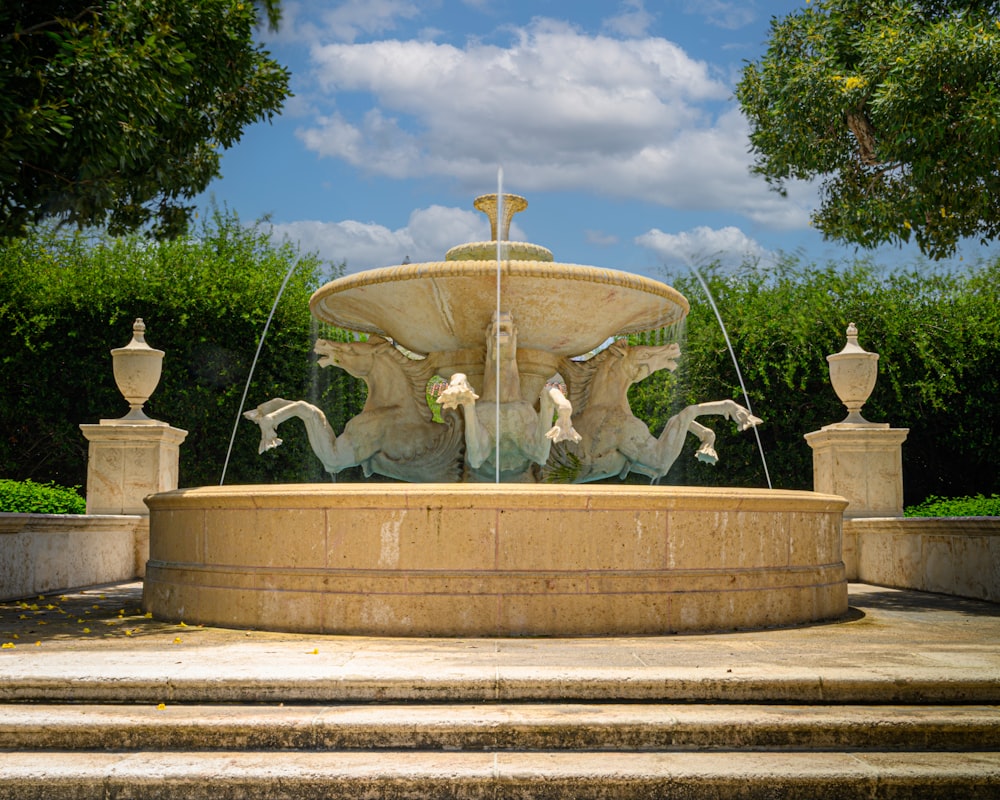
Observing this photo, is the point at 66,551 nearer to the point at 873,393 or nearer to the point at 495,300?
the point at 495,300

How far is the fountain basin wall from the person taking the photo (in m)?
6.35

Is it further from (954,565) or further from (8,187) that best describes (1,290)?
(954,565)

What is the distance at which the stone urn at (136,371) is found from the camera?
38.7 ft

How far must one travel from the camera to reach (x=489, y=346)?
8.63 metres

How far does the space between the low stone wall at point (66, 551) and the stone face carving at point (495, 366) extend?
8.24 feet

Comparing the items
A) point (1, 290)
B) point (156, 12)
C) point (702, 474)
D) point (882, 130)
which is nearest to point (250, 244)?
point (1, 290)

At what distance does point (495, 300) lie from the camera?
859 cm

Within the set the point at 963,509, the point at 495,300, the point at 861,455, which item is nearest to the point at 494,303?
the point at 495,300

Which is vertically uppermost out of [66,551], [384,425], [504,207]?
[504,207]

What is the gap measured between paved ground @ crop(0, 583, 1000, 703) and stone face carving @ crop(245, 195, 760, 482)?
2604 mm

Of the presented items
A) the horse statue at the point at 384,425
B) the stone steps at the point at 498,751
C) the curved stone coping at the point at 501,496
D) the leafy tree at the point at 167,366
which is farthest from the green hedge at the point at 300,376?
the stone steps at the point at 498,751

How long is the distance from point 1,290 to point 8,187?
8946mm

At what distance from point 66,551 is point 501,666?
690cm

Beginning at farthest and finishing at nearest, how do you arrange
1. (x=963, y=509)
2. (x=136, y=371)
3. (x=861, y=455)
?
(x=963, y=509), (x=136, y=371), (x=861, y=455)
